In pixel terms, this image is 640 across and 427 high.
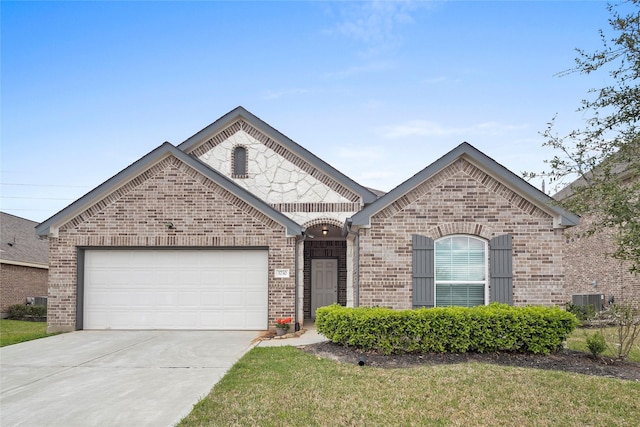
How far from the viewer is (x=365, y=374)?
8.51 metres

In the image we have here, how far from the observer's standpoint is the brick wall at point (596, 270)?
21203 mm

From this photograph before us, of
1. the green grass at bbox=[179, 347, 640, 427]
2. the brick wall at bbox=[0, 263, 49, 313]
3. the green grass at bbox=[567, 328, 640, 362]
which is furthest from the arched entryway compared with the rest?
the brick wall at bbox=[0, 263, 49, 313]

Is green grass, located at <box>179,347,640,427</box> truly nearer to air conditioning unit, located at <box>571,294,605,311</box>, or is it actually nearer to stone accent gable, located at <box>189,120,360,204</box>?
stone accent gable, located at <box>189,120,360,204</box>

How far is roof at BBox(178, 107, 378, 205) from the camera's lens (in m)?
16.4

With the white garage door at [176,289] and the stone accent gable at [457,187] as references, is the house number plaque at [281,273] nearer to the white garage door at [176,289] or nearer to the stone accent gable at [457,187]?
the white garage door at [176,289]

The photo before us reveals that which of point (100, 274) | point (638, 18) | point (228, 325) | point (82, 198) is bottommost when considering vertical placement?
point (228, 325)

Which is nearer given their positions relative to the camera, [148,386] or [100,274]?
[148,386]

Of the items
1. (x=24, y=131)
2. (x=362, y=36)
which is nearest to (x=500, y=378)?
(x=362, y=36)

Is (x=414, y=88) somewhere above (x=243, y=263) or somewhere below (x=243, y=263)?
above

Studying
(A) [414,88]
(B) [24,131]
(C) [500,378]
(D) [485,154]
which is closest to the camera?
(C) [500,378]

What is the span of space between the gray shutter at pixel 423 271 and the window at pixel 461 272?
0.60 feet

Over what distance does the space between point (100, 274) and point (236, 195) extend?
452 centimetres

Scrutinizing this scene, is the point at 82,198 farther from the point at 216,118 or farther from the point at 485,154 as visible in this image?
the point at 485,154

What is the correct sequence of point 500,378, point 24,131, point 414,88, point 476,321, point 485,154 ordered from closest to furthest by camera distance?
1. point 500,378
2. point 476,321
3. point 485,154
4. point 414,88
5. point 24,131
